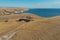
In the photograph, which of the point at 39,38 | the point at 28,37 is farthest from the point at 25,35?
the point at 39,38

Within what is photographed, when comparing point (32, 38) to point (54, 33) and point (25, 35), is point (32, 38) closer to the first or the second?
point (25, 35)

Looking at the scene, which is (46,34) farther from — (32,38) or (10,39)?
(10,39)

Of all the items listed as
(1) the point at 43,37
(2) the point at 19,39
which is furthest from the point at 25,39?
(1) the point at 43,37

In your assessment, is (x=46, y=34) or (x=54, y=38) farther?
(x=46, y=34)

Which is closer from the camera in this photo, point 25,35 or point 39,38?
point 39,38

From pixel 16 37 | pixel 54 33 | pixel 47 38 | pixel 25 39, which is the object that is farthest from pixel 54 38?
pixel 16 37

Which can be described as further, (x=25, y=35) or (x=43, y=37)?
(x=25, y=35)

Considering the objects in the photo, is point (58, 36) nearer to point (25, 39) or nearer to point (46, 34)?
point (46, 34)
